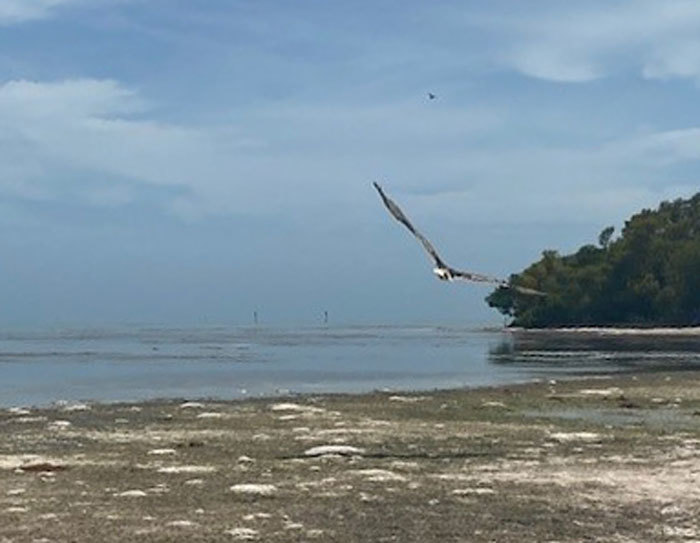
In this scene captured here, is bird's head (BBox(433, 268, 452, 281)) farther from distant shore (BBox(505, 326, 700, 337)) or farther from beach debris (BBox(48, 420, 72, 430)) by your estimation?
distant shore (BBox(505, 326, 700, 337))

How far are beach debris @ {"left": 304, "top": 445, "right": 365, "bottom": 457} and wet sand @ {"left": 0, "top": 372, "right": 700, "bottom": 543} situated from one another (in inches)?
3.1

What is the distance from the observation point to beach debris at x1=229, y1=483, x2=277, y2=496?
16358 millimetres

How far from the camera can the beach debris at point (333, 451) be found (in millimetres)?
20734

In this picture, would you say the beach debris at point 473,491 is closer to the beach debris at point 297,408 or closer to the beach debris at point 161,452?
the beach debris at point 161,452

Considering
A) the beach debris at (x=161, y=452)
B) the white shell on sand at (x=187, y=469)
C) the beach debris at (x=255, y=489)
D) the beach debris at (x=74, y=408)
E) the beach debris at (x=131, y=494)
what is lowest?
the beach debris at (x=131, y=494)

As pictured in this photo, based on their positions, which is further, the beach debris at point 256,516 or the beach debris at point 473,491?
the beach debris at point 473,491

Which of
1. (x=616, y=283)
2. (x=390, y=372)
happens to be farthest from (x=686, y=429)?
(x=616, y=283)

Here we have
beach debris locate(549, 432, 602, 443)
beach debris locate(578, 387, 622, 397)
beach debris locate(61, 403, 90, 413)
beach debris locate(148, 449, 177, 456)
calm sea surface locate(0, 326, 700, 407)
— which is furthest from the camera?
calm sea surface locate(0, 326, 700, 407)

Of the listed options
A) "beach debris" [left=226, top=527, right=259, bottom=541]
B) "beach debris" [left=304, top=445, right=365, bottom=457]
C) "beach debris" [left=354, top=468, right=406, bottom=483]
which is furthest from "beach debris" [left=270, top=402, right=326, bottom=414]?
"beach debris" [left=226, top=527, right=259, bottom=541]

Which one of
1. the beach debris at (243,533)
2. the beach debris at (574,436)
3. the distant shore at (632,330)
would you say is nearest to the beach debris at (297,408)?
the beach debris at (574,436)

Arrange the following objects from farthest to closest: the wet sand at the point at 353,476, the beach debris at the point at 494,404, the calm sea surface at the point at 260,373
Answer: the calm sea surface at the point at 260,373 → the beach debris at the point at 494,404 → the wet sand at the point at 353,476

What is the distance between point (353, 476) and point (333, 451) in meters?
2.88

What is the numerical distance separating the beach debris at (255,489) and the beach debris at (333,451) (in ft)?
12.2

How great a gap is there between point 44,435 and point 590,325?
6409 inches
